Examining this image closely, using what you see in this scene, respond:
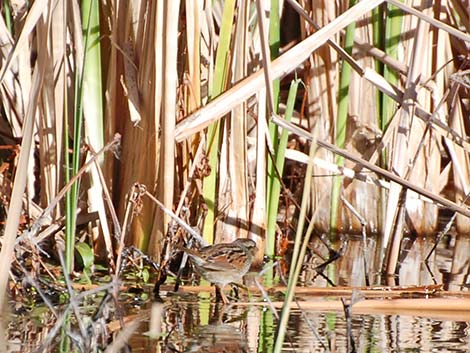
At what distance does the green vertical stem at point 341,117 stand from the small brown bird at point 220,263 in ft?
4.04

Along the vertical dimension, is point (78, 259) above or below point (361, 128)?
below

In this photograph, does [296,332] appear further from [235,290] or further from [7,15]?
[7,15]

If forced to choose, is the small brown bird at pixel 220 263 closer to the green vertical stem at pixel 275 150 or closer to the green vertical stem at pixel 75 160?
the green vertical stem at pixel 75 160

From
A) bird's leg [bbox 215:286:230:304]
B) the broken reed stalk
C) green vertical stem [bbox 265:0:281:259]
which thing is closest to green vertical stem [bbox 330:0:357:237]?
green vertical stem [bbox 265:0:281:259]

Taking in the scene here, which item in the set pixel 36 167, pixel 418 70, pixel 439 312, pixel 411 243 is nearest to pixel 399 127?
pixel 418 70

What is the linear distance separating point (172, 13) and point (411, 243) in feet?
6.70

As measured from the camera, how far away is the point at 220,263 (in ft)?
14.5

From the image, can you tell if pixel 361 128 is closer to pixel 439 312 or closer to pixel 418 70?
pixel 418 70

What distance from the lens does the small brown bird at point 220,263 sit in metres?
4.46

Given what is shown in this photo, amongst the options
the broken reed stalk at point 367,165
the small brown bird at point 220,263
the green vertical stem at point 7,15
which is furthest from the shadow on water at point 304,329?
the green vertical stem at point 7,15

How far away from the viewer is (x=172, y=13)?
15.1ft

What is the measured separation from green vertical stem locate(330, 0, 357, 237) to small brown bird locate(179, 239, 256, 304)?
123 cm

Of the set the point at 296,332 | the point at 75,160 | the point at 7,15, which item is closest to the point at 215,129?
the point at 75,160

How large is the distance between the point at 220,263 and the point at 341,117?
1521 millimetres
